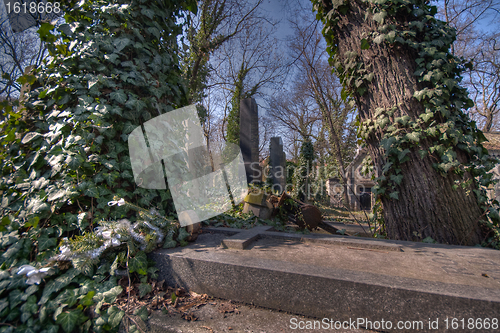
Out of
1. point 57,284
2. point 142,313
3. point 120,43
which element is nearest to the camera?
point 142,313

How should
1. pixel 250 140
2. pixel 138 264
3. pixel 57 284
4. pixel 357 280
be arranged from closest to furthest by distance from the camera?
pixel 357 280
pixel 57 284
pixel 138 264
pixel 250 140

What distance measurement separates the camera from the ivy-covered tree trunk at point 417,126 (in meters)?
2.64

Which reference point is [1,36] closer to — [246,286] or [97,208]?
[97,208]

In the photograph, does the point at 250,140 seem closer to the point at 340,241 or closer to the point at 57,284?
the point at 340,241

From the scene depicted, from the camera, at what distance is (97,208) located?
2232mm

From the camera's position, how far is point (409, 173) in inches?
111

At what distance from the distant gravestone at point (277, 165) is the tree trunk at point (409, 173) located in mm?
4485

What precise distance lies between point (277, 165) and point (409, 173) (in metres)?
5.40

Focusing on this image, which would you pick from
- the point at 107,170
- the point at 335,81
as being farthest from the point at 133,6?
the point at 335,81

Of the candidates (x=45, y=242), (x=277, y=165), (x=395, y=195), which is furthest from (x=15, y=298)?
(x=277, y=165)

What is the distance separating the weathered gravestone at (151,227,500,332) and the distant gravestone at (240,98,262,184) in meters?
5.03

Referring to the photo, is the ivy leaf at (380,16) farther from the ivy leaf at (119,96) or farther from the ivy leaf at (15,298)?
the ivy leaf at (15,298)

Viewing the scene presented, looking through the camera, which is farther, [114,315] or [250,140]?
[250,140]

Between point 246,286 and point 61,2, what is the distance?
355cm
